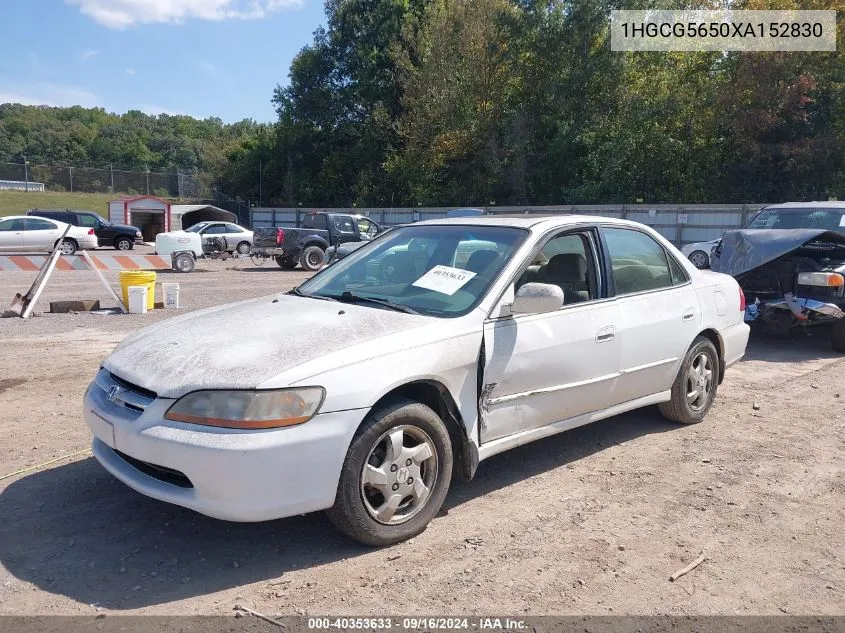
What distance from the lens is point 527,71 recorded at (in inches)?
1387

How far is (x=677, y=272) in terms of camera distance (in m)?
5.43

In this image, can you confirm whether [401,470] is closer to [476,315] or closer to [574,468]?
[476,315]

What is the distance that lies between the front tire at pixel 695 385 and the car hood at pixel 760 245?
11.2ft

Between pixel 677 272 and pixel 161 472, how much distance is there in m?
4.03

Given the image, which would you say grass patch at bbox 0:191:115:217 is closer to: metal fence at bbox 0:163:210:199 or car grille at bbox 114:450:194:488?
metal fence at bbox 0:163:210:199

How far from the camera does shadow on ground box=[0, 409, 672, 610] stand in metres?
3.10

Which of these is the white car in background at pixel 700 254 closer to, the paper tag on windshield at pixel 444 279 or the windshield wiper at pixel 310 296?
the paper tag on windshield at pixel 444 279

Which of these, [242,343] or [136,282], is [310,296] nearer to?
[242,343]

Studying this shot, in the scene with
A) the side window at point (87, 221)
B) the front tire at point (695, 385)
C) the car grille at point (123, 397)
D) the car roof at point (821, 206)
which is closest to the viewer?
Answer: the car grille at point (123, 397)

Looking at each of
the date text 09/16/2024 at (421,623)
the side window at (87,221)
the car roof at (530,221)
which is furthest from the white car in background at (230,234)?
the date text 09/16/2024 at (421,623)

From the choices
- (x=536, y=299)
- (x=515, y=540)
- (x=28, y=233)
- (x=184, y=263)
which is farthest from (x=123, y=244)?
(x=515, y=540)

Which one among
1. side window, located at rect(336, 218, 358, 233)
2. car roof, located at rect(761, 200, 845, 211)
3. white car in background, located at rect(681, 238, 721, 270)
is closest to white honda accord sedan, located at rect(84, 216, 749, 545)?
car roof, located at rect(761, 200, 845, 211)

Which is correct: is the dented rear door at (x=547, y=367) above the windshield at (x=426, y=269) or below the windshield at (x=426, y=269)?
below

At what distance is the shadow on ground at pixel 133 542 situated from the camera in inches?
122
